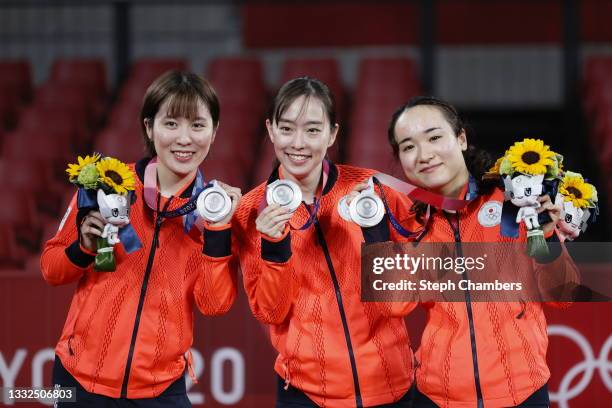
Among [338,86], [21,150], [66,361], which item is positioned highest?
[338,86]

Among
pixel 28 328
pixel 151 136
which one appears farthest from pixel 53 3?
pixel 151 136

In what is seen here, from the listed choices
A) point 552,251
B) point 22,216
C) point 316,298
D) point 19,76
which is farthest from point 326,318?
point 19,76

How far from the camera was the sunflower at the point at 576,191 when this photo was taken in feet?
9.70

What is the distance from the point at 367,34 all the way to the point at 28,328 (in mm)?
6412

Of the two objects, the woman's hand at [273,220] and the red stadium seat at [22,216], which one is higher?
the red stadium seat at [22,216]

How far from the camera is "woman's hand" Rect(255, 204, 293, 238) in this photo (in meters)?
2.77

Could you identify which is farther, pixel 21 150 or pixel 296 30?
pixel 296 30

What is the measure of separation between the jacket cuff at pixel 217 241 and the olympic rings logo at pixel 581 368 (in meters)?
1.87

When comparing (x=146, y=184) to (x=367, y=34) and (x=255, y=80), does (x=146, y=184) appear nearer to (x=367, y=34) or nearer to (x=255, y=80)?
(x=255, y=80)

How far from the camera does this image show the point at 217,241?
288cm

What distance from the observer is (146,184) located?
122 inches

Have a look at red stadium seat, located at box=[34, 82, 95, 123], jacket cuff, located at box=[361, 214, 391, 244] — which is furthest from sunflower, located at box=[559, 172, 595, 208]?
red stadium seat, located at box=[34, 82, 95, 123]

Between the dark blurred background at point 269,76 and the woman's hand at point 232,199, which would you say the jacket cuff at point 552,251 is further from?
the dark blurred background at point 269,76

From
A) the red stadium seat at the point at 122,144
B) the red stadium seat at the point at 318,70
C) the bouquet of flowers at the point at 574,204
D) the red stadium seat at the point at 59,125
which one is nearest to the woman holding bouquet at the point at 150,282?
the bouquet of flowers at the point at 574,204
